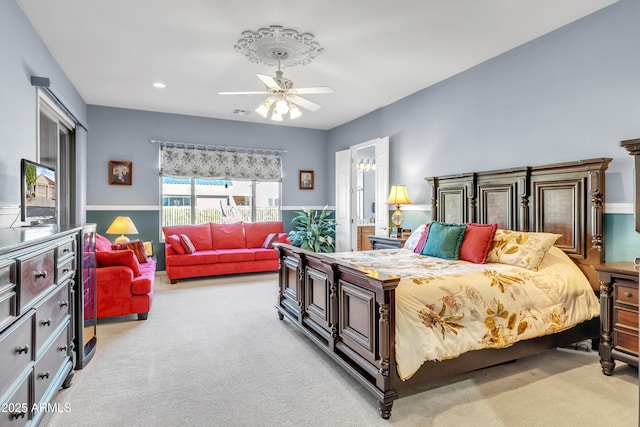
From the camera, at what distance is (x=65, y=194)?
4.98m

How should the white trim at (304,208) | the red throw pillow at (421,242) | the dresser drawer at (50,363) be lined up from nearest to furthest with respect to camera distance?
the dresser drawer at (50,363), the red throw pillow at (421,242), the white trim at (304,208)

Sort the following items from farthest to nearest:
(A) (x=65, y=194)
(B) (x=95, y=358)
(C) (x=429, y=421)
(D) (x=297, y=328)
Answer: (A) (x=65, y=194) < (D) (x=297, y=328) < (B) (x=95, y=358) < (C) (x=429, y=421)

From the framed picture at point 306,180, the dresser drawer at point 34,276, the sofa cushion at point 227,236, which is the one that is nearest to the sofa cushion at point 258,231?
the sofa cushion at point 227,236

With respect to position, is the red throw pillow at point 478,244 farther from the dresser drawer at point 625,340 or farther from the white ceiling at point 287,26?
the white ceiling at point 287,26

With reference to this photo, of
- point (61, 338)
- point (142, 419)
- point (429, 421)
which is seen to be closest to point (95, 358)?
point (61, 338)

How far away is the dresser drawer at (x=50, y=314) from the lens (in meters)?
1.73

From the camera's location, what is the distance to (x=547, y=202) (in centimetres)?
337

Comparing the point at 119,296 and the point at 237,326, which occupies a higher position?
the point at 119,296

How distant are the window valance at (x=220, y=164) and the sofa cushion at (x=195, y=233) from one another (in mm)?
981

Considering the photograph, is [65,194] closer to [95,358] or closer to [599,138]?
[95,358]

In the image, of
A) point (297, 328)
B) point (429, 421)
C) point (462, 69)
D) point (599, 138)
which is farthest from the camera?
point (462, 69)

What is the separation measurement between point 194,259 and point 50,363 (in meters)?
3.73

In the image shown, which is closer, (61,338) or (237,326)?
(61,338)

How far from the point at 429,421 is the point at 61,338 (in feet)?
7.22
